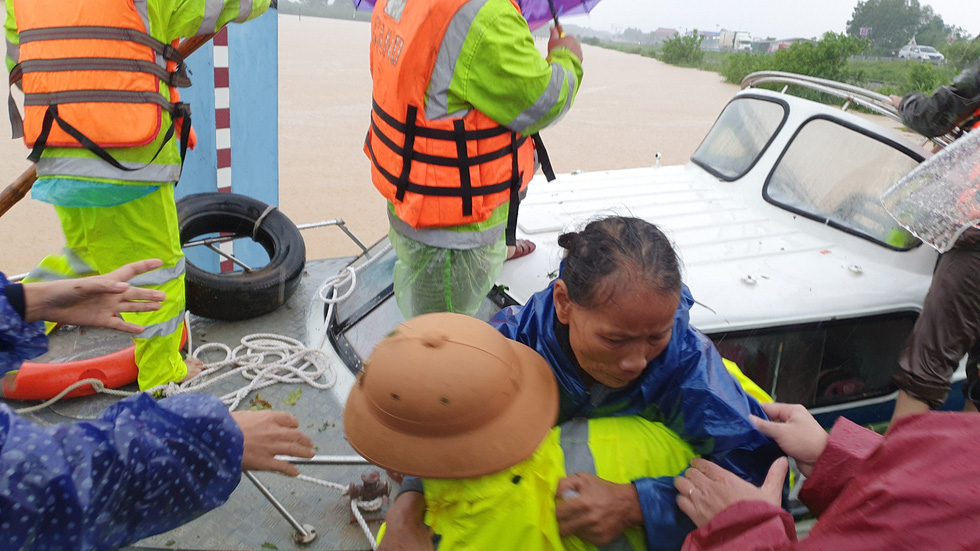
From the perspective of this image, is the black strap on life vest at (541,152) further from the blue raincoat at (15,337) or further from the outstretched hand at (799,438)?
the blue raincoat at (15,337)

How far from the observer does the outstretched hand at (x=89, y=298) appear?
1.39 metres

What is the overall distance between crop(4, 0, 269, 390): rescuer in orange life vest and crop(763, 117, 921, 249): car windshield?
253 centimetres

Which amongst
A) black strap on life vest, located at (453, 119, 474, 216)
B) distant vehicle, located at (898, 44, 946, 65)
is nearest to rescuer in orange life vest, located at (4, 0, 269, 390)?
black strap on life vest, located at (453, 119, 474, 216)

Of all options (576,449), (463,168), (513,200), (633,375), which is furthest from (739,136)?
(576,449)

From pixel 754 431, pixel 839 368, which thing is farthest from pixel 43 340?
pixel 839 368

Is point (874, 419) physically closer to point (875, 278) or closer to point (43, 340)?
point (875, 278)

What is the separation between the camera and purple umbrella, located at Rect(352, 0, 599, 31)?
8.74 ft

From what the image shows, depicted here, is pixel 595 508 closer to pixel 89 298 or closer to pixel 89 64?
pixel 89 298

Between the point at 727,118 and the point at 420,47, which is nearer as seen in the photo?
the point at 420,47

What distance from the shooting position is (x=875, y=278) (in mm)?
2723

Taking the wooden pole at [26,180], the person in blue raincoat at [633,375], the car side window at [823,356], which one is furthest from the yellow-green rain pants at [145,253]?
the car side window at [823,356]

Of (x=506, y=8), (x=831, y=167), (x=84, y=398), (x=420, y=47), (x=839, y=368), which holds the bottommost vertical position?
(x=84, y=398)

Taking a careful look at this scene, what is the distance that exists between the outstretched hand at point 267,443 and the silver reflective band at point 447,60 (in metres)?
1.20

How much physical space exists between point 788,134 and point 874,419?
1.35m
